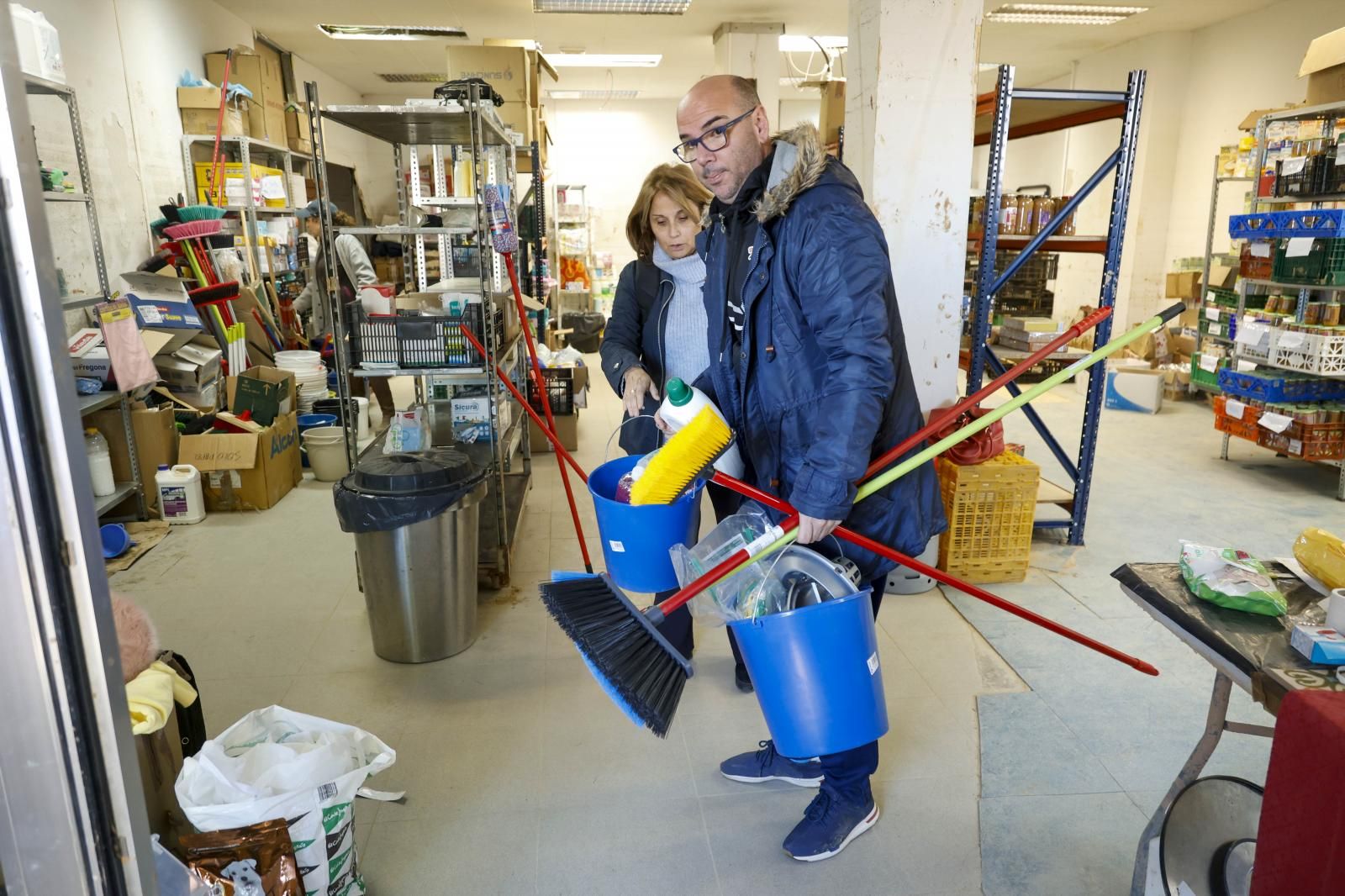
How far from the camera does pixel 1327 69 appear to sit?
194 inches

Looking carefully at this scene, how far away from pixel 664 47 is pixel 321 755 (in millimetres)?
9176

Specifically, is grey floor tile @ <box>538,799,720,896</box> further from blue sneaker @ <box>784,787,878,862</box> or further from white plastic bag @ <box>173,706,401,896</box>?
white plastic bag @ <box>173,706,401,896</box>

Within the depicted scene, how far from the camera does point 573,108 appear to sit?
1257 cm

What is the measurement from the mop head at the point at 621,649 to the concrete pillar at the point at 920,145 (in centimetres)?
213

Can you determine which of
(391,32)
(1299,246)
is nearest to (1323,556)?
(1299,246)

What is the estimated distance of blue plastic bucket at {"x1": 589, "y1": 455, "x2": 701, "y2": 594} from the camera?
1876 millimetres

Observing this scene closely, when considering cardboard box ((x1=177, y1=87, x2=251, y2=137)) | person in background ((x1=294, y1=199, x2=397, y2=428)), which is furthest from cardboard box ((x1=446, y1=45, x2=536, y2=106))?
cardboard box ((x1=177, y1=87, x2=251, y2=137))

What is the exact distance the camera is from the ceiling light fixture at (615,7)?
714cm

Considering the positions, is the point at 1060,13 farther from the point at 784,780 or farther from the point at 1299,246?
the point at 784,780

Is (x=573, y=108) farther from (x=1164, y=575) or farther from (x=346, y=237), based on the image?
(x=1164, y=575)

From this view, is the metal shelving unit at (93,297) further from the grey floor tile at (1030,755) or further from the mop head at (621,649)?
the grey floor tile at (1030,755)

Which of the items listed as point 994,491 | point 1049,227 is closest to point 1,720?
point 994,491

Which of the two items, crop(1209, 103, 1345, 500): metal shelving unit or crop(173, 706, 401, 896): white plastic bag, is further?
crop(1209, 103, 1345, 500): metal shelving unit

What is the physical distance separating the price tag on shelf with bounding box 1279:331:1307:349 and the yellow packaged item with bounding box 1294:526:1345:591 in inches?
150
